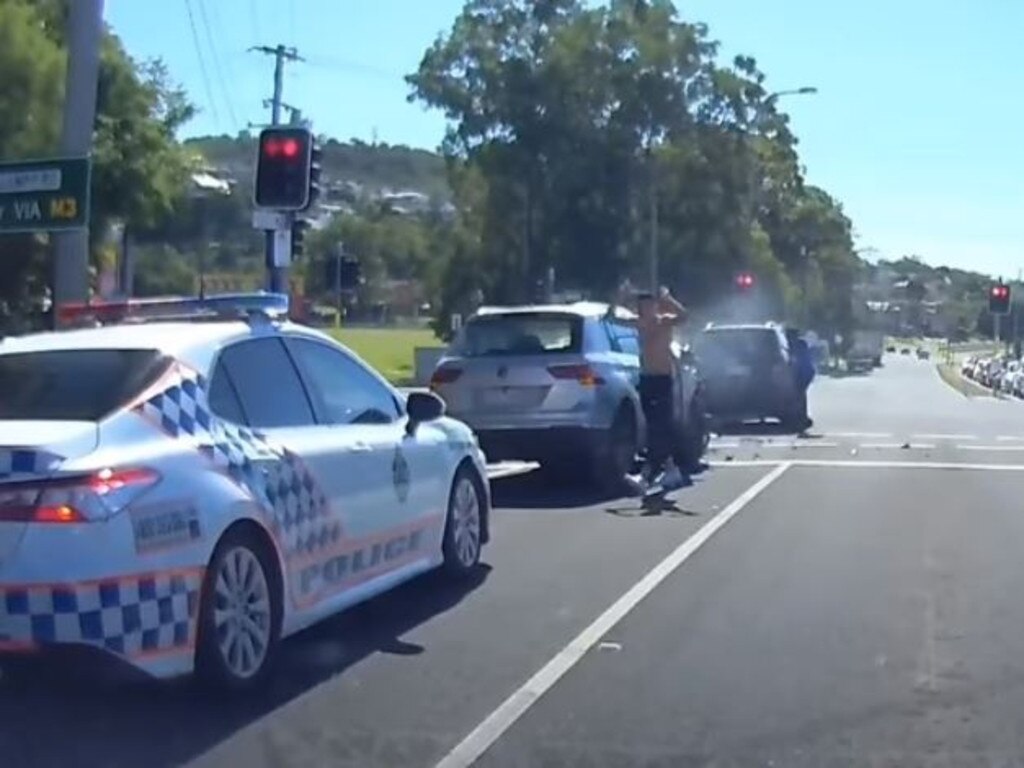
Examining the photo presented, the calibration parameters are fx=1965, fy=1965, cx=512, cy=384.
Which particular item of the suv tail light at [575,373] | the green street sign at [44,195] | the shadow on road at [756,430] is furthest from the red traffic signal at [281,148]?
the shadow on road at [756,430]

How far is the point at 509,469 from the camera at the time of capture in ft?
64.0

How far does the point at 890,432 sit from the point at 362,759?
908 inches

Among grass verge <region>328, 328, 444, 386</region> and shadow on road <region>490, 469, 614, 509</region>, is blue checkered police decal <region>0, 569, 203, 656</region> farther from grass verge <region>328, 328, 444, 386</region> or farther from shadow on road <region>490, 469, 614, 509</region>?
grass verge <region>328, 328, 444, 386</region>

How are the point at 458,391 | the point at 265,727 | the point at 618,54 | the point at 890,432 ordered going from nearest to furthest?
1. the point at 265,727
2. the point at 458,391
3. the point at 890,432
4. the point at 618,54

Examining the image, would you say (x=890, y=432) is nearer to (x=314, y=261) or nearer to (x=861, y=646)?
(x=861, y=646)

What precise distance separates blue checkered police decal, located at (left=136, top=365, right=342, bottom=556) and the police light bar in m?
1.01

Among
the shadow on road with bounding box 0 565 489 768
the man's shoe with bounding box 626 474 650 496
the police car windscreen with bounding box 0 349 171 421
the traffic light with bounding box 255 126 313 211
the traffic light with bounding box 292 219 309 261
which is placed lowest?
the shadow on road with bounding box 0 565 489 768

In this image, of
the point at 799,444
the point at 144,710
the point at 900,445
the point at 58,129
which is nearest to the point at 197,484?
the point at 144,710

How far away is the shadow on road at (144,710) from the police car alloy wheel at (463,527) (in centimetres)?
134

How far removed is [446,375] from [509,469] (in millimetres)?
2877

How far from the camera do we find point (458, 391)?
16734mm

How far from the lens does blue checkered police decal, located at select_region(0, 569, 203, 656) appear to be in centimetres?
718

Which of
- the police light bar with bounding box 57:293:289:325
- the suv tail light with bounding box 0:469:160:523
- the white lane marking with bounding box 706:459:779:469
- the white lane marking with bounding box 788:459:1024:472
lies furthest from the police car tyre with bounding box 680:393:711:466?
the suv tail light with bounding box 0:469:160:523

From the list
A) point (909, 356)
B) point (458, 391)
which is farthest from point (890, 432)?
point (909, 356)
